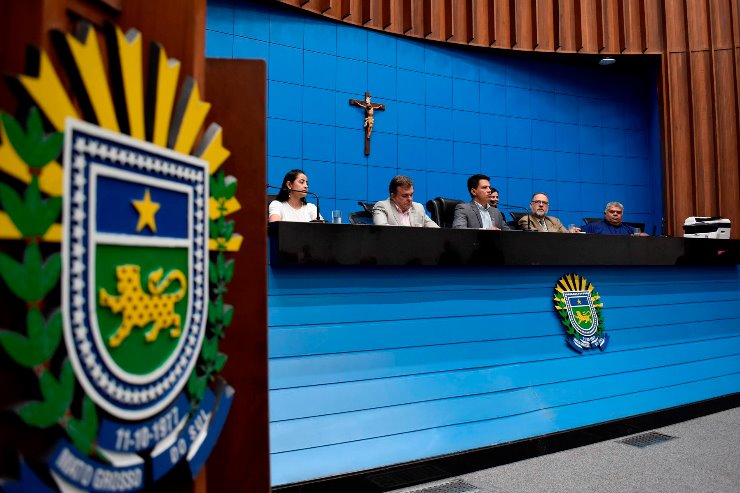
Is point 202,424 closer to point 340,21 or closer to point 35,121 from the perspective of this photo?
point 35,121

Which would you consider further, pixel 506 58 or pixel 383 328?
pixel 506 58

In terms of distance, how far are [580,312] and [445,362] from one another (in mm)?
850

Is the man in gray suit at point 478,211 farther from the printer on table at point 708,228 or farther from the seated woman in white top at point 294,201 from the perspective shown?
the printer on table at point 708,228

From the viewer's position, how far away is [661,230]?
5984 millimetres

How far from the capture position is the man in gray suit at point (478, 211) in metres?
3.20

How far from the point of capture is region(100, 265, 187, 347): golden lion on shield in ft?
2.06

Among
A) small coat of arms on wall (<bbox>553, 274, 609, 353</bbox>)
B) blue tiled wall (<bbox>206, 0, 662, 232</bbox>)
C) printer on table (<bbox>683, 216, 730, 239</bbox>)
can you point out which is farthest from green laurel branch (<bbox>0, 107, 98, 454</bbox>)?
printer on table (<bbox>683, 216, 730, 239</bbox>)

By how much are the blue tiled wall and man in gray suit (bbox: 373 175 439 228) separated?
1586mm

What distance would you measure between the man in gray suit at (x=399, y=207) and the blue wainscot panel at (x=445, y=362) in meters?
0.54

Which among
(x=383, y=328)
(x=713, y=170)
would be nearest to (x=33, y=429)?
(x=383, y=328)

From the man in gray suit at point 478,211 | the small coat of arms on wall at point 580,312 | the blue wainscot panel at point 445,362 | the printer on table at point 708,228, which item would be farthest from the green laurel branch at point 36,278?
the printer on table at point 708,228

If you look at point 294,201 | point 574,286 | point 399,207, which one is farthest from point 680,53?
point 294,201

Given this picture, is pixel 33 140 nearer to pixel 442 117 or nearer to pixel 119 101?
pixel 119 101

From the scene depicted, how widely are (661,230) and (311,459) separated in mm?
5199
